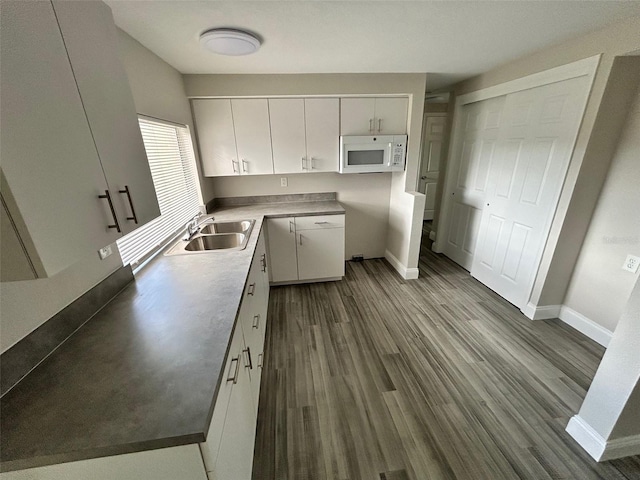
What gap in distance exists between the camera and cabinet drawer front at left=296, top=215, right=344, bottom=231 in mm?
2816

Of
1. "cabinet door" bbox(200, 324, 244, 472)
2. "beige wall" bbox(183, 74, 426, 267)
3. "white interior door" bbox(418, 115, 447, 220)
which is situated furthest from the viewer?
"white interior door" bbox(418, 115, 447, 220)

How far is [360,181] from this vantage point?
10.9ft

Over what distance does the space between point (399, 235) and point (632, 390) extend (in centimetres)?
225

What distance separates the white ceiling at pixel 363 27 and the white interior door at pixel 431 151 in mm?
2356

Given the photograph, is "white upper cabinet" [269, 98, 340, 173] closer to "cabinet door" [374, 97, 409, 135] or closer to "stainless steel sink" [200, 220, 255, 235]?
"cabinet door" [374, 97, 409, 135]

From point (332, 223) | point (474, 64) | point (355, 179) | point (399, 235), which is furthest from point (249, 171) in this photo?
point (474, 64)

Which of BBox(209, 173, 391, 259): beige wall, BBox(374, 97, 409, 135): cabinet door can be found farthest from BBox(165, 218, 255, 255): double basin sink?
BBox(374, 97, 409, 135): cabinet door

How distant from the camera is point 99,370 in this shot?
2.83 ft

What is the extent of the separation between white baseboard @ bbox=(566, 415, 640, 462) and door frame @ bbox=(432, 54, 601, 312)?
1.28m

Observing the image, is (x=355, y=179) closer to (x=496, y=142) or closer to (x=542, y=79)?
(x=496, y=142)

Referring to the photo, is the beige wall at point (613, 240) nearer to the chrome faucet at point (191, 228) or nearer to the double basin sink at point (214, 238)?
the double basin sink at point (214, 238)

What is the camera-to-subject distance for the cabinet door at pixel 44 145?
604 millimetres

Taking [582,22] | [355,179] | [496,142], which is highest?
[582,22]

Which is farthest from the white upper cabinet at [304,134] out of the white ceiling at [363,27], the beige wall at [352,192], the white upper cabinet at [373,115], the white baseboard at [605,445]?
the white baseboard at [605,445]
